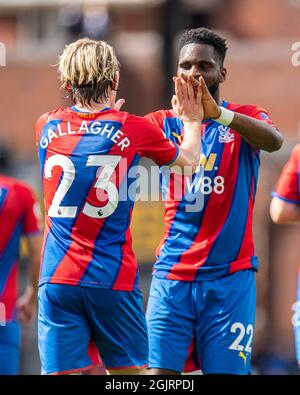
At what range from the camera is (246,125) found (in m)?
7.16

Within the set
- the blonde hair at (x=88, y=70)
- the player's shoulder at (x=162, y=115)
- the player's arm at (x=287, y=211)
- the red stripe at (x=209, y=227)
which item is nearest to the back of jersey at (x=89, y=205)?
the blonde hair at (x=88, y=70)

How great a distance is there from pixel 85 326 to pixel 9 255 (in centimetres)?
203

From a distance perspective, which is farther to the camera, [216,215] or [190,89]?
[216,215]

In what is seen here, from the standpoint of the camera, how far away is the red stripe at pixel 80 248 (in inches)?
267

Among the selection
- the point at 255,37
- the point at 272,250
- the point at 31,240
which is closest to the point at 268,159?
the point at 272,250

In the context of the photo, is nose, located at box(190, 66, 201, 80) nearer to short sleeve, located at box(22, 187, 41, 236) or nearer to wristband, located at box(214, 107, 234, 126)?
wristband, located at box(214, 107, 234, 126)

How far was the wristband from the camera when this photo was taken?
7.06m

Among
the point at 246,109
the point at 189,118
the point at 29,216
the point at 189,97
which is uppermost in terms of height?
the point at 246,109

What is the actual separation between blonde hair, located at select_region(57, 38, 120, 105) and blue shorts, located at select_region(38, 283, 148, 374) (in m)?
1.21

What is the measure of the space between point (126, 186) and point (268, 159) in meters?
15.3

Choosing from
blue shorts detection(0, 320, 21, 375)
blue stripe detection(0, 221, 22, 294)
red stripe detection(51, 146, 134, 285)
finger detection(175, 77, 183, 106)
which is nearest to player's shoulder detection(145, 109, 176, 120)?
finger detection(175, 77, 183, 106)

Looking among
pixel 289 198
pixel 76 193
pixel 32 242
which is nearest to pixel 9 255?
pixel 32 242

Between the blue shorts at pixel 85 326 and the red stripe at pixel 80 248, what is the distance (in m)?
0.07

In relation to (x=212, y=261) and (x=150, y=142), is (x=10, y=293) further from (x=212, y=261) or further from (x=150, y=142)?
(x=150, y=142)
